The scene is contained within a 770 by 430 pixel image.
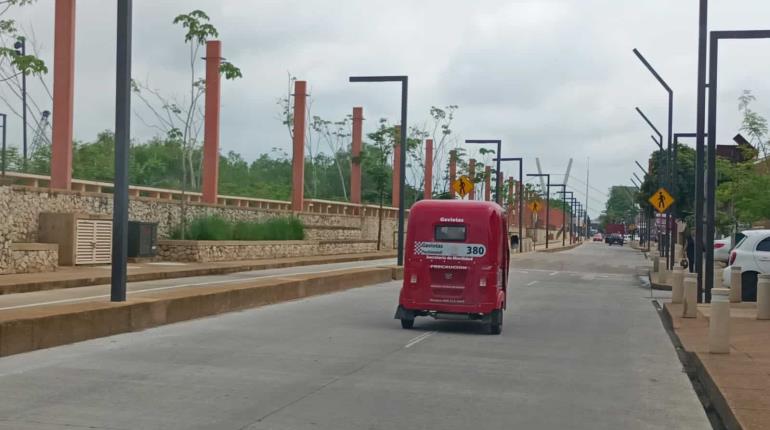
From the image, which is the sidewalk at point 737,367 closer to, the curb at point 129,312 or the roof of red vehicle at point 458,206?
the roof of red vehicle at point 458,206

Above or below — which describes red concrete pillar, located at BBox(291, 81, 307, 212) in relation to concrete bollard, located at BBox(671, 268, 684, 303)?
above

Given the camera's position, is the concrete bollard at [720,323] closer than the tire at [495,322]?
Yes

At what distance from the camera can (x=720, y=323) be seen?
1367 cm

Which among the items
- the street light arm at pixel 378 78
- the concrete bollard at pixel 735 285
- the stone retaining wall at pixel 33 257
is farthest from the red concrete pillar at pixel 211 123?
the concrete bollard at pixel 735 285

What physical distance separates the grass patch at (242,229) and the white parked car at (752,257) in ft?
60.3

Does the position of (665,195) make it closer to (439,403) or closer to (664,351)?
(664,351)

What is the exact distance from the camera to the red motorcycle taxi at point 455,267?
56.1 ft

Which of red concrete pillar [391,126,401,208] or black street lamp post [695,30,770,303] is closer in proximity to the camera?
black street lamp post [695,30,770,303]

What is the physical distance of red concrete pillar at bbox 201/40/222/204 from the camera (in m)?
41.0

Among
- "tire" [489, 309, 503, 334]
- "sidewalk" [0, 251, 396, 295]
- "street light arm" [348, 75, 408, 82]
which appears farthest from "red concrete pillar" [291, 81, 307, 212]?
"tire" [489, 309, 503, 334]

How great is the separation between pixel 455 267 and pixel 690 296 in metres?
5.62

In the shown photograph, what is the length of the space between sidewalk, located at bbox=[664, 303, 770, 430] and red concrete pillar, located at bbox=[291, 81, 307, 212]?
3378 centimetres

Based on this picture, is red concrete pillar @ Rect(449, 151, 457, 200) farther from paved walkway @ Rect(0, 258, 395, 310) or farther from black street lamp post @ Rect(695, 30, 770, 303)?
black street lamp post @ Rect(695, 30, 770, 303)

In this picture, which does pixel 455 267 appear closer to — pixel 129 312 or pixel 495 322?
pixel 495 322
